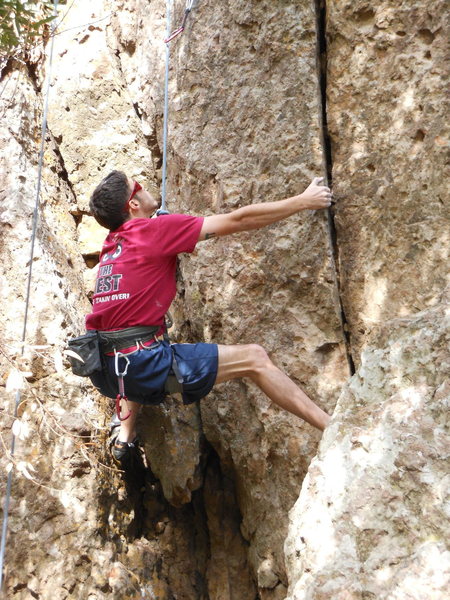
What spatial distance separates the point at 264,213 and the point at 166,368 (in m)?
1.14

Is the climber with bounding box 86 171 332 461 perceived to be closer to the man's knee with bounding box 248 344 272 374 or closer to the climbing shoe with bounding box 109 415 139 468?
the man's knee with bounding box 248 344 272 374

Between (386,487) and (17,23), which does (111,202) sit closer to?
(17,23)

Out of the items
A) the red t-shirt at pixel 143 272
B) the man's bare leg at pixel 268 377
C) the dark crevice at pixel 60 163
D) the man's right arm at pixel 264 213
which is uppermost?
the dark crevice at pixel 60 163

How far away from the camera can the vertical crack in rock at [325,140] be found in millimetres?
4090

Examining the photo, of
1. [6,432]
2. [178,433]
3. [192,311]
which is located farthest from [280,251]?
[6,432]

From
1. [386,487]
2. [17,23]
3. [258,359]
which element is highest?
[17,23]

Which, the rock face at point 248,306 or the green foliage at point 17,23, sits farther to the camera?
the green foliage at point 17,23

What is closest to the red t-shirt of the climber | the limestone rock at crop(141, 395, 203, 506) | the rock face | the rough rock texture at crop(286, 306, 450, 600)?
the climber

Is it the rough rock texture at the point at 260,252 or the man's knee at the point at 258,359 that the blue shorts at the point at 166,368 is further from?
the rough rock texture at the point at 260,252

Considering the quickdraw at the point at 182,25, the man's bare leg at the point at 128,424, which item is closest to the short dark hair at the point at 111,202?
the man's bare leg at the point at 128,424

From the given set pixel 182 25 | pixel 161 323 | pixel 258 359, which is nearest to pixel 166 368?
pixel 161 323

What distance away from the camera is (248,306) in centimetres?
436

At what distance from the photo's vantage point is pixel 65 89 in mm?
6195

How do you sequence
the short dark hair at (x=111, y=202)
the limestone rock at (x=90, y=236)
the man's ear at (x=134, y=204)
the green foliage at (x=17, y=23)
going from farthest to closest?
the limestone rock at (x=90, y=236)
the green foliage at (x=17, y=23)
the man's ear at (x=134, y=204)
the short dark hair at (x=111, y=202)
